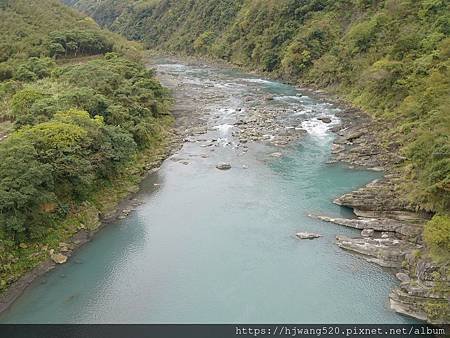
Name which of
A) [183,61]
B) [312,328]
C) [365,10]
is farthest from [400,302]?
[183,61]

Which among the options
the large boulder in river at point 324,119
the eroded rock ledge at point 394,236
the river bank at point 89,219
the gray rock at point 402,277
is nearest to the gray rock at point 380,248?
the eroded rock ledge at point 394,236

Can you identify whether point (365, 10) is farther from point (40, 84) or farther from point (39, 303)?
point (39, 303)

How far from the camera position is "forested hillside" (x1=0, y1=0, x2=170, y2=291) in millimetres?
21375

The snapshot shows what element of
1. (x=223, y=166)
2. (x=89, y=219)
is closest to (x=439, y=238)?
(x=223, y=166)

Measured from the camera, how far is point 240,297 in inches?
750

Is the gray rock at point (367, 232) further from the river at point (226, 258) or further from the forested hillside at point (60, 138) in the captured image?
the forested hillside at point (60, 138)

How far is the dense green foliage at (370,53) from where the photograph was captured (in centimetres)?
2517

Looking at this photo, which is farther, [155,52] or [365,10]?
[155,52]

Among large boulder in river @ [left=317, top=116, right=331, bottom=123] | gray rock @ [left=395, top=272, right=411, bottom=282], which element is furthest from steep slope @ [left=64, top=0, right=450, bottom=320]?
large boulder in river @ [left=317, top=116, right=331, bottom=123]

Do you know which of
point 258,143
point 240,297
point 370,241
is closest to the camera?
point 240,297

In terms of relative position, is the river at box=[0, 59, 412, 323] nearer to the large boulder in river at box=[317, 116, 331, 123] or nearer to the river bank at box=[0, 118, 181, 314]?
the river bank at box=[0, 118, 181, 314]

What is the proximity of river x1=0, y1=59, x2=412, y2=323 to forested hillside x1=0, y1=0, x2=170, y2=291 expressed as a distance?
1.70 m

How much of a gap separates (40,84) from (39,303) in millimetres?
23293

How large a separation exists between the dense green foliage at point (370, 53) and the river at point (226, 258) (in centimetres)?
493
